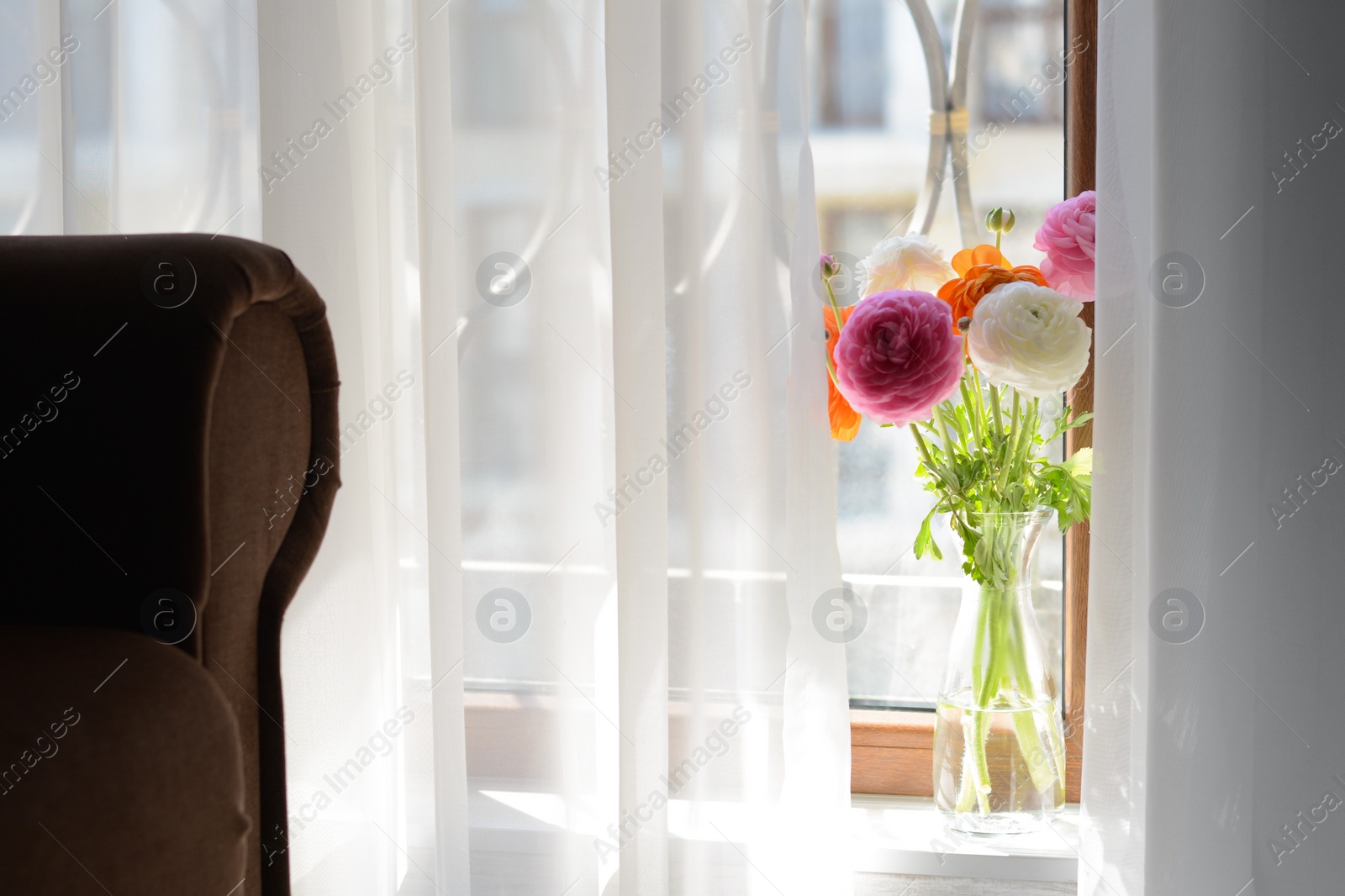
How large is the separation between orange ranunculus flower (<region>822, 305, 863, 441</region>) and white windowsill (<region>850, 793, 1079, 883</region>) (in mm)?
463

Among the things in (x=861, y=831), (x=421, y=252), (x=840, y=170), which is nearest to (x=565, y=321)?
(x=421, y=252)

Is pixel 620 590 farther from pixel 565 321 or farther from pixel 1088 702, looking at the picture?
pixel 1088 702

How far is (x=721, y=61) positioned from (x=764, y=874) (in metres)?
0.89

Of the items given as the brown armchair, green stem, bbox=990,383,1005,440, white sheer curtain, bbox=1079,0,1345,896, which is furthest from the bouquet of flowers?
the brown armchair

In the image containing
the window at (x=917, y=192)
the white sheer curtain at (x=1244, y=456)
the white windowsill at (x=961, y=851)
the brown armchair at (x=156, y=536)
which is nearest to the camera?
the brown armchair at (x=156, y=536)

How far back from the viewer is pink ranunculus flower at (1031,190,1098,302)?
1014mm

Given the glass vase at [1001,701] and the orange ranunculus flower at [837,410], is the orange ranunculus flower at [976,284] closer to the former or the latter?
the orange ranunculus flower at [837,410]

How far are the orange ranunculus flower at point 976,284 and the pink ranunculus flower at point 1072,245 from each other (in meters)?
0.02

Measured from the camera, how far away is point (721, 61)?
1.07 meters

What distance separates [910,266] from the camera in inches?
41.9

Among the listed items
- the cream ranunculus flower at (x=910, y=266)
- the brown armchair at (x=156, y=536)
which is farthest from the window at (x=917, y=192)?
the brown armchair at (x=156, y=536)

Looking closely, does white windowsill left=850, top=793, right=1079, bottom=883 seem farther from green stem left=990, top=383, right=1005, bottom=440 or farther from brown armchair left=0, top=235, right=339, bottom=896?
brown armchair left=0, top=235, right=339, bottom=896

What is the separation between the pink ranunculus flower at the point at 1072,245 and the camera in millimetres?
1014

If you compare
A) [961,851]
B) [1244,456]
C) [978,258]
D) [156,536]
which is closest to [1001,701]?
[961,851]
